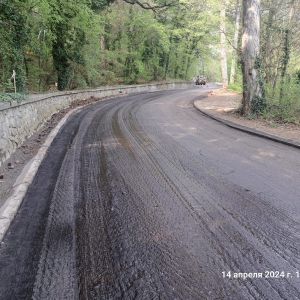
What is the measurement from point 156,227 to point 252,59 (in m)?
11.0

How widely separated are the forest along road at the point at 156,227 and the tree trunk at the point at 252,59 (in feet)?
20.8

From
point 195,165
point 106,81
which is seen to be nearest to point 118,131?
point 195,165

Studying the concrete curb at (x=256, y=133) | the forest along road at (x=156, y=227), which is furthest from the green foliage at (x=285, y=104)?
the forest along road at (x=156, y=227)

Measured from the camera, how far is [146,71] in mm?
43031

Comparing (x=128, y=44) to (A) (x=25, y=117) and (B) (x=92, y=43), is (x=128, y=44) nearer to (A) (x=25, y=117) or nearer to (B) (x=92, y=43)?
(B) (x=92, y=43)

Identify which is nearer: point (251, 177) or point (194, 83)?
point (251, 177)

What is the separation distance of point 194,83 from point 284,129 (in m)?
47.5

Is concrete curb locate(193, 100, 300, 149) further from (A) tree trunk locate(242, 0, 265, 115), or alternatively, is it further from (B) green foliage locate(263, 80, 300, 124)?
(B) green foliage locate(263, 80, 300, 124)

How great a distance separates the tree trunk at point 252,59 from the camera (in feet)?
44.2

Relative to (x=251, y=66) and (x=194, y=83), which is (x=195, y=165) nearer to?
(x=251, y=66)

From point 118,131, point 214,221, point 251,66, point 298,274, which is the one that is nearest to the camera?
point 298,274

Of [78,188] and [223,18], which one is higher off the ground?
[223,18]

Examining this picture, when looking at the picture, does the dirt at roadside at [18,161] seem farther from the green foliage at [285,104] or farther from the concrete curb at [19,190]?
the green foliage at [285,104]

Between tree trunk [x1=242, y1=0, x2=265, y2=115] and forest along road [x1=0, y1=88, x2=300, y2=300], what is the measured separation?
6341 mm
